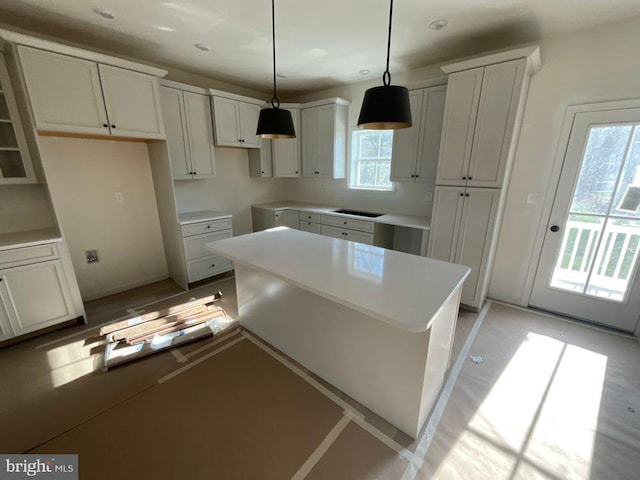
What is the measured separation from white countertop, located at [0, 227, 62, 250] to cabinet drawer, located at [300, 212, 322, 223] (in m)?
2.71

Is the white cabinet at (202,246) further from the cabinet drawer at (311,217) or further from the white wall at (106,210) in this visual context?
the cabinet drawer at (311,217)

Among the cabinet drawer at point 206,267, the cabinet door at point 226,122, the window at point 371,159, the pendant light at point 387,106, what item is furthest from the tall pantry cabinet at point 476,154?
the cabinet drawer at point 206,267

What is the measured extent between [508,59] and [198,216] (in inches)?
144

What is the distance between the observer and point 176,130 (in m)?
3.13

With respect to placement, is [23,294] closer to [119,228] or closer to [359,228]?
[119,228]

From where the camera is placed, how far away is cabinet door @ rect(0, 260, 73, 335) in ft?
7.18

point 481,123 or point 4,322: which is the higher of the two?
point 481,123

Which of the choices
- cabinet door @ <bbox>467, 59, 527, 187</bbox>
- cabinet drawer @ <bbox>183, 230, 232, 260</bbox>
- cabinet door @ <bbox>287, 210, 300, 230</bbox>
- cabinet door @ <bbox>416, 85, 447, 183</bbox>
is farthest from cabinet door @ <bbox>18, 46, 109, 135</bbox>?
cabinet door @ <bbox>467, 59, 527, 187</bbox>

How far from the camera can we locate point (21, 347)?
229 cm

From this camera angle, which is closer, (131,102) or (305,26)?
(305,26)

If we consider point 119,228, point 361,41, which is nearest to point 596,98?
point 361,41

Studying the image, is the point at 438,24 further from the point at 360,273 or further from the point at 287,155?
the point at 287,155

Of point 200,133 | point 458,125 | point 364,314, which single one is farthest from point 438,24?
point 200,133

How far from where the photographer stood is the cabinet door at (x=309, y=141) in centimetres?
396
